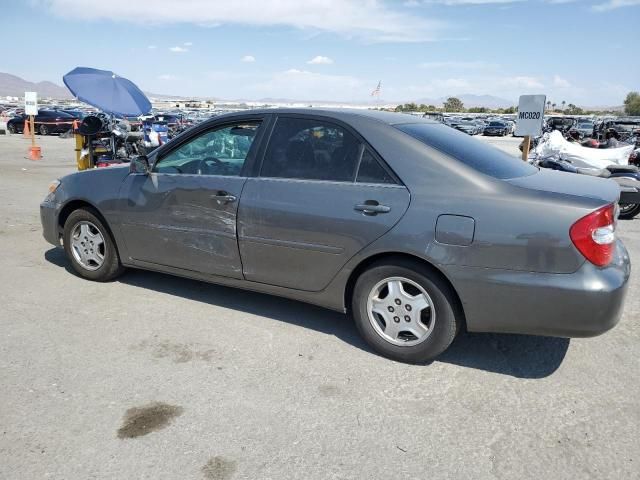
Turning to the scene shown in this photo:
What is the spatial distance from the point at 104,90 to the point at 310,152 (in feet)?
33.7

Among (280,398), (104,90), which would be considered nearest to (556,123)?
(104,90)

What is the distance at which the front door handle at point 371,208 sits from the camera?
11.4 feet

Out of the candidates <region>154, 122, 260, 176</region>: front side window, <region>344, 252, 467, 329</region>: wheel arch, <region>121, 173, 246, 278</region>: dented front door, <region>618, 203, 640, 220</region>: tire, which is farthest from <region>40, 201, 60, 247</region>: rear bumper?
<region>618, 203, 640, 220</region>: tire

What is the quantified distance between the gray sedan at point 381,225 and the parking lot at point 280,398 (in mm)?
357

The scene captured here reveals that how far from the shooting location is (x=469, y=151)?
3762 millimetres

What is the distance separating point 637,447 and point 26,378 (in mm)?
3404

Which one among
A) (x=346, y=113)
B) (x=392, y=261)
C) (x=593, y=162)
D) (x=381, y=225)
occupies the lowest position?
(x=392, y=261)

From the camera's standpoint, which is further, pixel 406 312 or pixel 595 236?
pixel 406 312

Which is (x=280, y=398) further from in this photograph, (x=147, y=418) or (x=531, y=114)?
(x=531, y=114)

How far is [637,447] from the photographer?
2.72 metres

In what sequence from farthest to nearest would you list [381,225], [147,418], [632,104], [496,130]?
[632,104]
[496,130]
[381,225]
[147,418]

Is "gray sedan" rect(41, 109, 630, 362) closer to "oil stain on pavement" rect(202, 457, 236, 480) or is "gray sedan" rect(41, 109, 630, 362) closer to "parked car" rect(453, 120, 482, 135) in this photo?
"oil stain on pavement" rect(202, 457, 236, 480)

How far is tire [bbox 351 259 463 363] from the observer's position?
3.40m

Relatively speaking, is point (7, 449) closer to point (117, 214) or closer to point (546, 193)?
point (117, 214)
